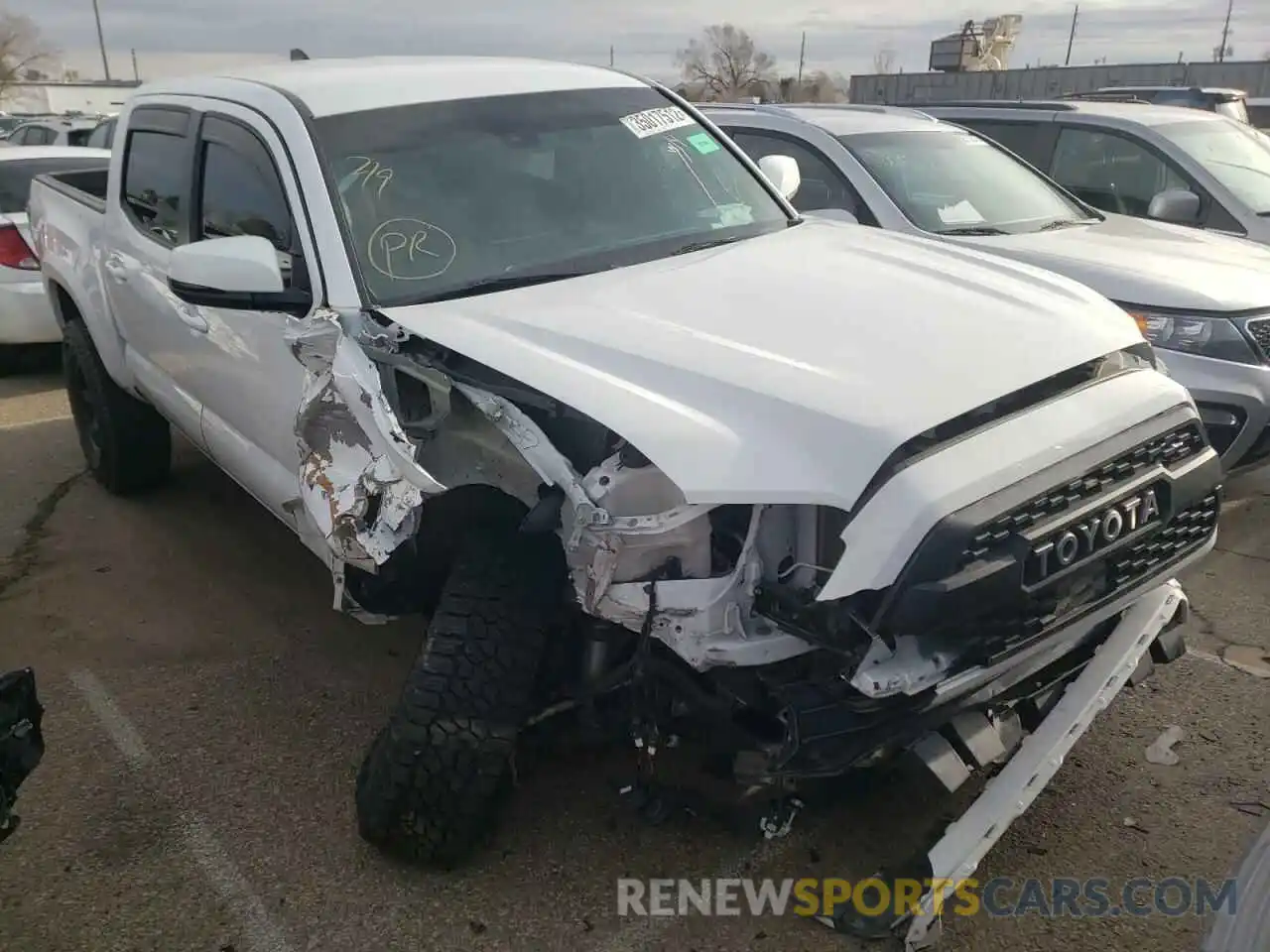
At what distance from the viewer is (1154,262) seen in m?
4.79

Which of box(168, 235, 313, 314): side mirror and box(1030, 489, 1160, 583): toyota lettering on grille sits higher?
box(168, 235, 313, 314): side mirror

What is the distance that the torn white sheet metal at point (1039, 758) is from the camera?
94.4 inches

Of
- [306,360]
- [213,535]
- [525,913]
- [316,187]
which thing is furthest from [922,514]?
[213,535]

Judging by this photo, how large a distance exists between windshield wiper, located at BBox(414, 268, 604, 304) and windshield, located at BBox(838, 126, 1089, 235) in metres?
2.83

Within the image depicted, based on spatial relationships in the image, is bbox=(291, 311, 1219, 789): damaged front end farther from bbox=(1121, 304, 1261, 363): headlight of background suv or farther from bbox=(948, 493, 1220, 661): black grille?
bbox=(1121, 304, 1261, 363): headlight of background suv

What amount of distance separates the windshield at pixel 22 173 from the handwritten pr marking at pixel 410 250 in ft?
18.1

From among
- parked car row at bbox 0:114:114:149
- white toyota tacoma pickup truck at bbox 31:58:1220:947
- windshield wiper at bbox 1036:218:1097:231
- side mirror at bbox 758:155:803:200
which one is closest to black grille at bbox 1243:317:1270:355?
windshield wiper at bbox 1036:218:1097:231

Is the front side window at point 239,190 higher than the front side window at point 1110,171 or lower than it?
higher

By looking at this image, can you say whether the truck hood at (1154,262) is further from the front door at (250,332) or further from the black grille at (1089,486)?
the front door at (250,332)

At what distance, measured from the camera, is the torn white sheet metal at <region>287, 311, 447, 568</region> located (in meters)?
2.59

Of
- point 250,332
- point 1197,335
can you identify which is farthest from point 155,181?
point 1197,335

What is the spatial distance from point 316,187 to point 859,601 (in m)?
1.98

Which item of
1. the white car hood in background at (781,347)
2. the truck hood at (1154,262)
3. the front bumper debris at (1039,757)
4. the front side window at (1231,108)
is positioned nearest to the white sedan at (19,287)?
the white car hood in background at (781,347)

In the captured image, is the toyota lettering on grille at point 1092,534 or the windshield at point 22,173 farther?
the windshield at point 22,173
